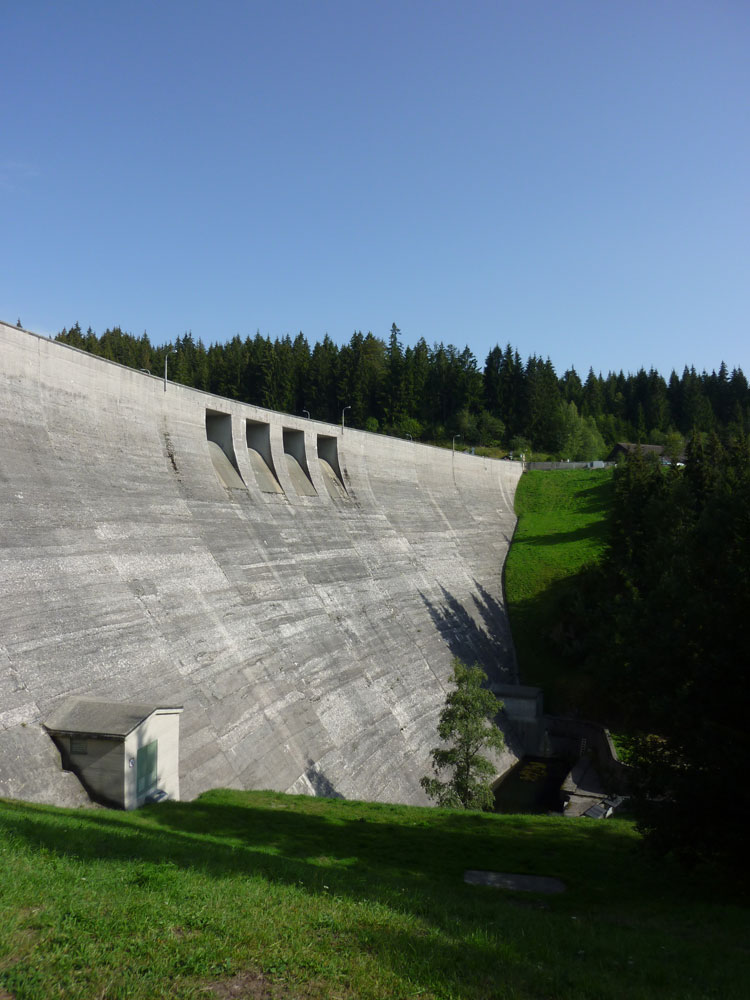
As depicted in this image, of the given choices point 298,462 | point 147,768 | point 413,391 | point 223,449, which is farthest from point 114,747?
point 413,391

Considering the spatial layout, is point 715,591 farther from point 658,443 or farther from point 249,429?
point 658,443

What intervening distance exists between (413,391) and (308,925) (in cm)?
7360

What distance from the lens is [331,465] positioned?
31453 mm

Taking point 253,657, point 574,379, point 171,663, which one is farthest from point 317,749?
point 574,379

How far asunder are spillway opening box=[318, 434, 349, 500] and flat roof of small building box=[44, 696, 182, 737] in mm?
18055

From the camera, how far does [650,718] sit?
1103 centimetres

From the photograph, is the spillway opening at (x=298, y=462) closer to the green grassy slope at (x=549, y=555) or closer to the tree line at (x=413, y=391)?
the green grassy slope at (x=549, y=555)

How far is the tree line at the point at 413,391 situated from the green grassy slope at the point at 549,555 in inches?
704

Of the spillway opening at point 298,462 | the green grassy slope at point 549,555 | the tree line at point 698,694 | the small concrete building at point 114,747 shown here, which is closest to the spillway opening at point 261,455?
the spillway opening at point 298,462

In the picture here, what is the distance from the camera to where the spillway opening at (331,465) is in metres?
30.1

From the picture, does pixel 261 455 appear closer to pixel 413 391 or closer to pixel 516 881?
pixel 516 881

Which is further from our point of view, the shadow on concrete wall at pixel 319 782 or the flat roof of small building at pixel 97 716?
the shadow on concrete wall at pixel 319 782

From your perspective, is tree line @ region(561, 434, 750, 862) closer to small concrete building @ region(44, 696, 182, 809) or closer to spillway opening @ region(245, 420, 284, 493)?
small concrete building @ region(44, 696, 182, 809)

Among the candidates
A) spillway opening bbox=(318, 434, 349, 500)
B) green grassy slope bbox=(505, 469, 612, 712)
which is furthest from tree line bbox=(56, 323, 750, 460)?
spillway opening bbox=(318, 434, 349, 500)
